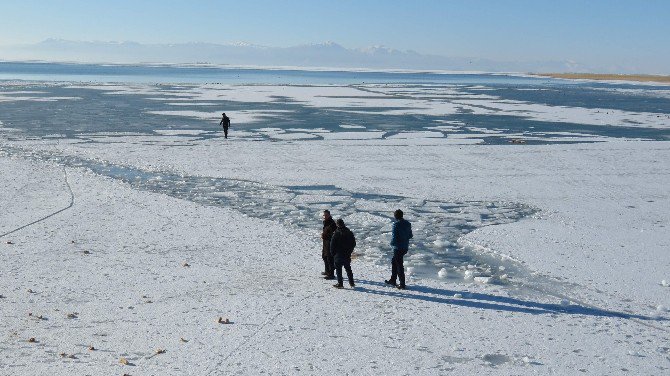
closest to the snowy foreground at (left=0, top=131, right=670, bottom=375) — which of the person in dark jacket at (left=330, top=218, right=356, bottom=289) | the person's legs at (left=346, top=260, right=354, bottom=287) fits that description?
the person's legs at (left=346, top=260, right=354, bottom=287)

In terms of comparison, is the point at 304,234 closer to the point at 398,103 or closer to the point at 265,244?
the point at 265,244

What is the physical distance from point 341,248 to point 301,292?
34.3 inches

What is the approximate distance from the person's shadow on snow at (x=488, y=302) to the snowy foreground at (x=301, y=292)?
44mm

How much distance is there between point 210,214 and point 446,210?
5.29 m

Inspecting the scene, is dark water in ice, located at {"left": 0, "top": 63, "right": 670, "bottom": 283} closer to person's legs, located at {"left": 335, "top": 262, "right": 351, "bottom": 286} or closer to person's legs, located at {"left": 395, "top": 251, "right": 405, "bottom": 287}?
person's legs, located at {"left": 395, "top": 251, "right": 405, "bottom": 287}

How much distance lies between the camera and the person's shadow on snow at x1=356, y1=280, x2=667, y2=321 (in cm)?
968

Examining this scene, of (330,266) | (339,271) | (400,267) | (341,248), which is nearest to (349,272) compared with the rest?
(339,271)

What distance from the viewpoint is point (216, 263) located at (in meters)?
12.0

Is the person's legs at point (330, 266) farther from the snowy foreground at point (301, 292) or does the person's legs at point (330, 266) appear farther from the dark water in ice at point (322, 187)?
the dark water in ice at point (322, 187)

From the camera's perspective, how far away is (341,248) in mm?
10594

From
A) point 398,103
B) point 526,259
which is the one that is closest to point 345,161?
point 526,259

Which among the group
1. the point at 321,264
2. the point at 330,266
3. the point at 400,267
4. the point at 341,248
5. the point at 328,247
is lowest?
the point at 321,264

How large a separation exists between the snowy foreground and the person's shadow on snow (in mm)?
44

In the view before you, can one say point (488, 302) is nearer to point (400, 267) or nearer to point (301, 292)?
point (400, 267)
